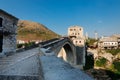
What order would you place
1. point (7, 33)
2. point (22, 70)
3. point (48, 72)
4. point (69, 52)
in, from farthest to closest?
point (69, 52), point (7, 33), point (22, 70), point (48, 72)

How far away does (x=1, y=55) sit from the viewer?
29750 mm

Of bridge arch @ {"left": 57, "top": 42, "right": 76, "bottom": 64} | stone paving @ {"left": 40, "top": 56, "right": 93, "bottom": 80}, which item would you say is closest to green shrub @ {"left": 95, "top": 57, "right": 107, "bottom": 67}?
bridge arch @ {"left": 57, "top": 42, "right": 76, "bottom": 64}

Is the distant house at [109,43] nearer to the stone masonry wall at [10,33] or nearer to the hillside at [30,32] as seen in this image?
the stone masonry wall at [10,33]

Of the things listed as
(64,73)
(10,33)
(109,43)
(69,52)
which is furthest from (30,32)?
(64,73)

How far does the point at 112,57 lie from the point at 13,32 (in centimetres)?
4575

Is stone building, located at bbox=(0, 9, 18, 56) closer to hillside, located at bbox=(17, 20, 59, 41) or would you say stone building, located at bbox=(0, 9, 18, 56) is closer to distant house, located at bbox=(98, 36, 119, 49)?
distant house, located at bbox=(98, 36, 119, 49)

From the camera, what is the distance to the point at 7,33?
31.0m

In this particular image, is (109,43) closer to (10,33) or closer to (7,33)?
(10,33)

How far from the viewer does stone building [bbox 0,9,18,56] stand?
3020 cm

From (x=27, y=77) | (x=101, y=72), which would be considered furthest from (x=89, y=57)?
(x=27, y=77)

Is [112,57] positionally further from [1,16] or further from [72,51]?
[1,16]

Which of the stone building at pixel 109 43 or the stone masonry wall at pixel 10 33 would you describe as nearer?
the stone masonry wall at pixel 10 33

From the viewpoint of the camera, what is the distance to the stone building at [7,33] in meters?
30.2

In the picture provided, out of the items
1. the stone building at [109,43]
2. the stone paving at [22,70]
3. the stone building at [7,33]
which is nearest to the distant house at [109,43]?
the stone building at [109,43]
